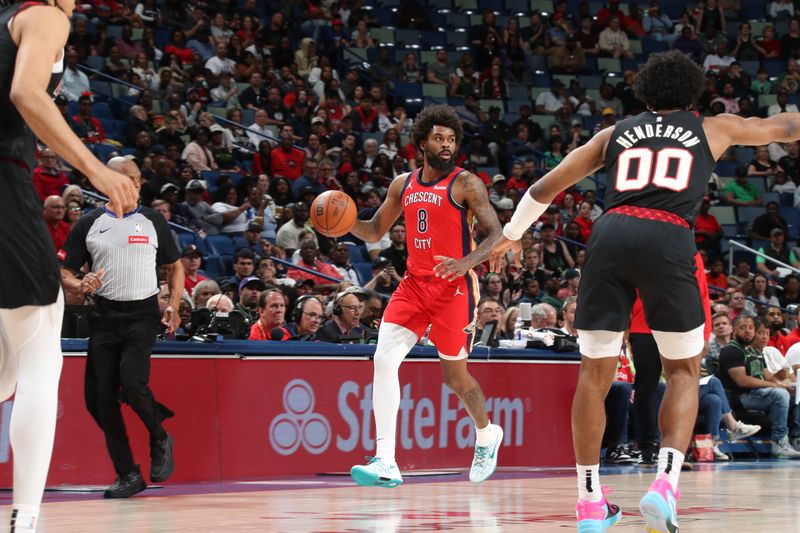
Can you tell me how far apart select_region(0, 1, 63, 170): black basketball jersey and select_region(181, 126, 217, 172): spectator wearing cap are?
11101 millimetres

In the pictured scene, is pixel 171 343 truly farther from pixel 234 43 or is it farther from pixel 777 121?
pixel 234 43

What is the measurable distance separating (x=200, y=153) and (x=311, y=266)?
8.67ft

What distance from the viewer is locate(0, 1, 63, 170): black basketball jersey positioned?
12.6 feet

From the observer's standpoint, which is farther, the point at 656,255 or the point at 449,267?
the point at 449,267

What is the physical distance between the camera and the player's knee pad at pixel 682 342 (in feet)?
16.7

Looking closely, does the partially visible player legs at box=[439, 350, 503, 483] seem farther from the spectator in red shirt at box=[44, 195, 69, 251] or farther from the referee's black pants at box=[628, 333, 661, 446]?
the spectator in red shirt at box=[44, 195, 69, 251]

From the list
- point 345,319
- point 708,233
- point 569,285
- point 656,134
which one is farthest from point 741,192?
point 656,134

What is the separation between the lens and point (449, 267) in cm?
734

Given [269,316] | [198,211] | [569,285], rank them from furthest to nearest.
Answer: [569,285] → [198,211] → [269,316]

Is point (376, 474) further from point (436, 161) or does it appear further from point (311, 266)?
point (311, 266)

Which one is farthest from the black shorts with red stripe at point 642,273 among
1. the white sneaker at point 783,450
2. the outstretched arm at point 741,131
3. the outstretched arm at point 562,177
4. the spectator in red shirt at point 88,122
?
the spectator in red shirt at point 88,122

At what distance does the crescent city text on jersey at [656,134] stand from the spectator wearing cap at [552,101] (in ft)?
54.7

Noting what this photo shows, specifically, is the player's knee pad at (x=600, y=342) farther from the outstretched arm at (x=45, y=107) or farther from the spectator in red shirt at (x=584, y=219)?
the spectator in red shirt at (x=584, y=219)

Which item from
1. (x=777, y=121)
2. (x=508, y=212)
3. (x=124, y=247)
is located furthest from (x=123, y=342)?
(x=508, y=212)
